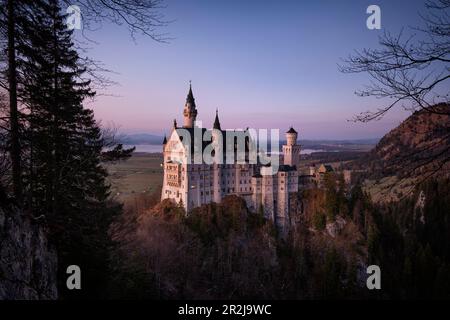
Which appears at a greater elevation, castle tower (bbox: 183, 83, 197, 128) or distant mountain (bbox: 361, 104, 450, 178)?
castle tower (bbox: 183, 83, 197, 128)

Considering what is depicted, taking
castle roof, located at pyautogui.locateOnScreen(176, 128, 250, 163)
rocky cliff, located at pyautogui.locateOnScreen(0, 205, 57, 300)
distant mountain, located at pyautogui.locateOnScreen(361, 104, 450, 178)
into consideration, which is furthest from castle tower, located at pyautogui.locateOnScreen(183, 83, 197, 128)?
distant mountain, located at pyautogui.locateOnScreen(361, 104, 450, 178)

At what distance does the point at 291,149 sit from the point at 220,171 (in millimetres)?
17383

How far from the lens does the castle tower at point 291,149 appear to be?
70.6 m

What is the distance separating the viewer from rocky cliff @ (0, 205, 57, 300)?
20.9 ft

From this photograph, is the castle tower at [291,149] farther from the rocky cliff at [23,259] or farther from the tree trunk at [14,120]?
the rocky cliff at [23,259]

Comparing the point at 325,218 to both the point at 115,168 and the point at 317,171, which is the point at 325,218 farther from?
the point at 115,168

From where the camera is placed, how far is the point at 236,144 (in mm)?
66625

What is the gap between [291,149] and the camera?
70812 millimetres

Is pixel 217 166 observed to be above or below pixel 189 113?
below

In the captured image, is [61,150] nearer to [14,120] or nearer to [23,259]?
[14,120]

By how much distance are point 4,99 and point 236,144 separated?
2281 inches

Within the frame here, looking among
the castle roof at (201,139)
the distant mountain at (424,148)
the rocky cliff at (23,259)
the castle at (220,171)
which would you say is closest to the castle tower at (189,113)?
the castle at (220,171)

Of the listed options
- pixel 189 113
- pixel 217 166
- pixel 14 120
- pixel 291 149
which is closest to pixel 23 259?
pixel 14 120

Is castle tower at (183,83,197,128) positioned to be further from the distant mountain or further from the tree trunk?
the distant mountain
